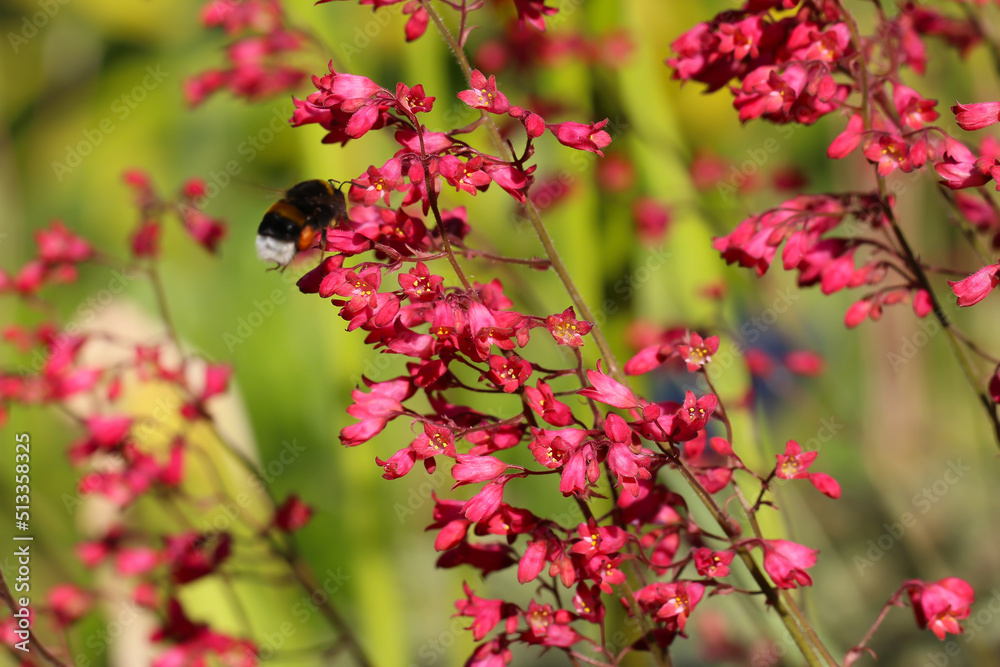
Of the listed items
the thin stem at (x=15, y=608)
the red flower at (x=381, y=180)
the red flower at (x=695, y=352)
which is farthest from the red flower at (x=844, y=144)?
the thin stem at (x=15, y=608)

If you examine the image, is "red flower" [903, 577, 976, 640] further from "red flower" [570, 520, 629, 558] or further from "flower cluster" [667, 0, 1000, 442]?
"red flower" [570, 520, 629, 558]

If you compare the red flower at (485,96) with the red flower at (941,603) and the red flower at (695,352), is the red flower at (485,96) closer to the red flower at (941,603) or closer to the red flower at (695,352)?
the red flower at (695,352)

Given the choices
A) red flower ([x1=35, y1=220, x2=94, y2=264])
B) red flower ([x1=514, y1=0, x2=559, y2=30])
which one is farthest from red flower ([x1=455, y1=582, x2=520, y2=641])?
red flower ([x1=35, y1=220, x2=94, y2=264])

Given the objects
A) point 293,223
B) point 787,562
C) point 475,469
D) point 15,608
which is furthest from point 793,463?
point 293,223

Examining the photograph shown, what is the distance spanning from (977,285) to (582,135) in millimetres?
412

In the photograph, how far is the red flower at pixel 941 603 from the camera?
0.95 m

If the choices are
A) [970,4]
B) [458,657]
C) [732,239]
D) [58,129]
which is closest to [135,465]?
[458,657]

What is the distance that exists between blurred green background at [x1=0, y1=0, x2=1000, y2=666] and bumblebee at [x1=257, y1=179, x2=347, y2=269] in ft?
0.53

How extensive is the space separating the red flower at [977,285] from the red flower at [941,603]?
34 centimetres

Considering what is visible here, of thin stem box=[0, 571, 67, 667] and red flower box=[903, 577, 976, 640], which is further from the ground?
thin stem box=[0, 571, 67, 667]

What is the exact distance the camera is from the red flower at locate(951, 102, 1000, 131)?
2.73 feet

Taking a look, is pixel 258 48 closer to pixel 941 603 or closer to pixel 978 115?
pixel 978 115

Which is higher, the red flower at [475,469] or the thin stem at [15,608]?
the red flower at [475,469]

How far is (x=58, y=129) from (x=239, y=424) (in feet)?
9.22
